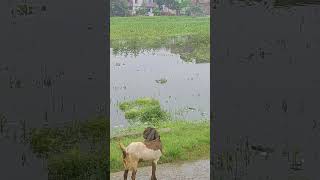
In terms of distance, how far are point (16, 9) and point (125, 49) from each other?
504cm

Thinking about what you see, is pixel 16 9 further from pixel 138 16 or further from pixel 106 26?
pixel 138 16

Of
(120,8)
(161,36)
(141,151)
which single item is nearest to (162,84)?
(161,36)

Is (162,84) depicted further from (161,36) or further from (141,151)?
(141,151)

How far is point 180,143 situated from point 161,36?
188 inches

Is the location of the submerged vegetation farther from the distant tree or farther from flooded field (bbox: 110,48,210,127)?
the distant tree

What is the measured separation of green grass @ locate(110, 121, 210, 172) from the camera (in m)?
4.80

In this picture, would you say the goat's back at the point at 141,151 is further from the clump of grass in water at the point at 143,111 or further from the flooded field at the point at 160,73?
the clump of grass in water at the point at 143,111

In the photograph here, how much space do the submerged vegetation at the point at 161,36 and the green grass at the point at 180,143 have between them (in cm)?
182

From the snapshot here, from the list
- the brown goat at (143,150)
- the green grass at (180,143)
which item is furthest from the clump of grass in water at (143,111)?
the brown goat at (143,150)

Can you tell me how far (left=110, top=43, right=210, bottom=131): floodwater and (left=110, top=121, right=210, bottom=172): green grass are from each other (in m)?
0.33

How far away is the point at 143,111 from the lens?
6477 mm

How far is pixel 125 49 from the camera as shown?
771 centimetres
